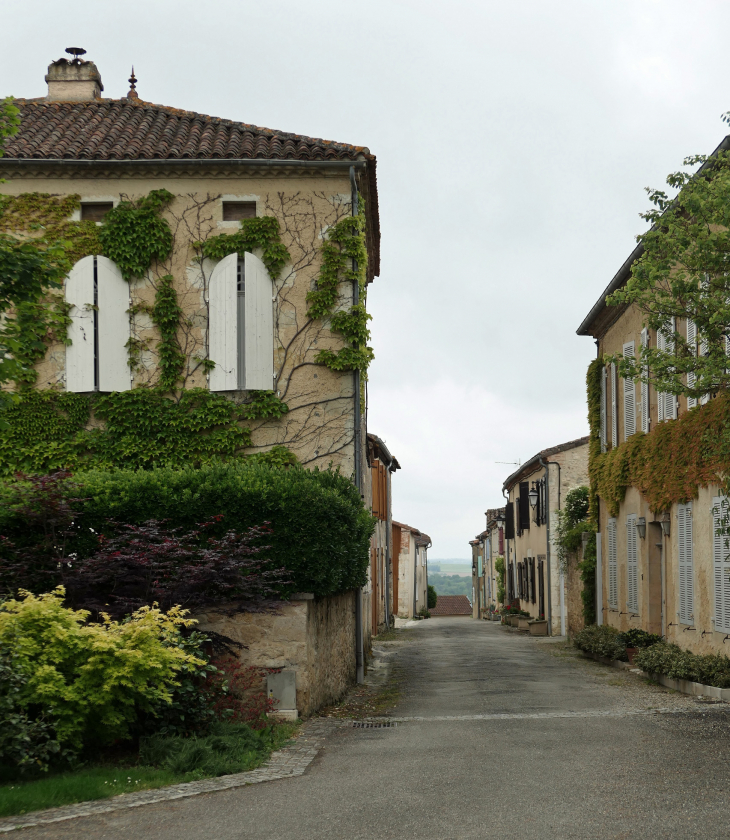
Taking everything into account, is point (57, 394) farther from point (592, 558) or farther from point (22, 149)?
point (592, 558)

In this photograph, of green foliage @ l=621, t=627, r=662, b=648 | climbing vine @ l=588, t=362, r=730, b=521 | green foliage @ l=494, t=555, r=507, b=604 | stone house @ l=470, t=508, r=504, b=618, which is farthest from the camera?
stone house @ l=470, t=508, r=504, b=618

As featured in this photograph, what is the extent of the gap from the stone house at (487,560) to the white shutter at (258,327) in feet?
111

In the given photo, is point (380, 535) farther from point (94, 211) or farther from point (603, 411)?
point (94, 211)

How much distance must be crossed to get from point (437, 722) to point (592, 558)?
1273cm

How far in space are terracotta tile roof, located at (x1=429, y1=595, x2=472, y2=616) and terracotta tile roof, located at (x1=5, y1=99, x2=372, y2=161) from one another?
200 feet

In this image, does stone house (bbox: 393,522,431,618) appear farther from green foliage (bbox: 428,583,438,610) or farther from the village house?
the village house

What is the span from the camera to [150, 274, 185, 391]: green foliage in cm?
1388

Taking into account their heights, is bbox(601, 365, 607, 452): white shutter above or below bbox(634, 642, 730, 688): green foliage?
above

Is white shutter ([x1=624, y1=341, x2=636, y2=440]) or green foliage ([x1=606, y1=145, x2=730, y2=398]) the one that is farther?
white shutter ([x1=624, y1=341, x2=636, y2=440])

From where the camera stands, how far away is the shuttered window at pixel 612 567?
20656 millimetres

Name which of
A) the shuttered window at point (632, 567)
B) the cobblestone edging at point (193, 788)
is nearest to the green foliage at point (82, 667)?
the cobblestone edging at point (193, 788)

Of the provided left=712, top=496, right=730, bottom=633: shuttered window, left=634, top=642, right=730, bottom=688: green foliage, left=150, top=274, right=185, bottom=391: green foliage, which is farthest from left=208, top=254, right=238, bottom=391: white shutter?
left=634, top=642, right=730, bottom=688: green foliage

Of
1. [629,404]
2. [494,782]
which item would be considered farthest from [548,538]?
[494,782]

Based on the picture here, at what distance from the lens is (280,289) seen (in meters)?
14.1
